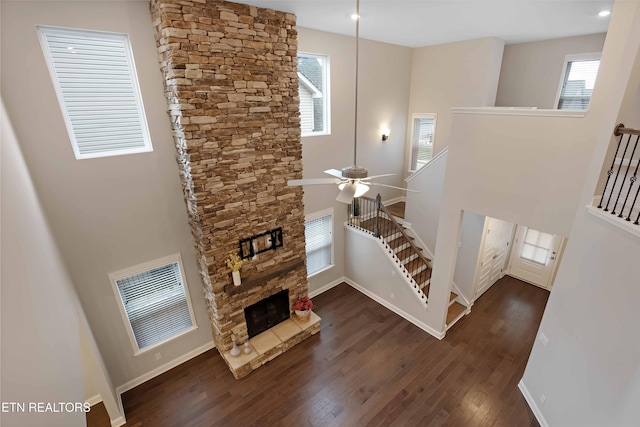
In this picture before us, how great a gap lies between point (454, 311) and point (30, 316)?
7.02 m

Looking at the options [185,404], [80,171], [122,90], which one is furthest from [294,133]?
[185,404]

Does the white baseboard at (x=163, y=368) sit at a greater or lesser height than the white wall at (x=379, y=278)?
lesser

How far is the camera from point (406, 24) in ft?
17.7

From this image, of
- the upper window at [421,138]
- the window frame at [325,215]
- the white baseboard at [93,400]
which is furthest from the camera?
the upper window at [421,138]

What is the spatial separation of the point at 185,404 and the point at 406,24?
7.59 metres

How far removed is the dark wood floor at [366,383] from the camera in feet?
15.2

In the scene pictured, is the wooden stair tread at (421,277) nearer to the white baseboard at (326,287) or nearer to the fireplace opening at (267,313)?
the white baseboard at (326,287)

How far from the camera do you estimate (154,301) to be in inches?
202

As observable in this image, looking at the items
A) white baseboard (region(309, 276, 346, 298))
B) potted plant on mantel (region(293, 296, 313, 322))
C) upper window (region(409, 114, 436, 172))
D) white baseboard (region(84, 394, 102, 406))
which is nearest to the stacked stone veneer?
potted plant on mantel (region(293, 296, 313, 322))

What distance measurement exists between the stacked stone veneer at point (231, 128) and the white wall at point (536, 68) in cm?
520

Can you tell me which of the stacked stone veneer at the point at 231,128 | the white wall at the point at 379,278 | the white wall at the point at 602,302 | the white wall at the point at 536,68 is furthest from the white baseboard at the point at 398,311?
the white wall at the point at 536,68

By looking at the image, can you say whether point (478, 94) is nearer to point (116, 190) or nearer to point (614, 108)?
point (614, 108)

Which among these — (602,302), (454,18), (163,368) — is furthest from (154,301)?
(454,18)

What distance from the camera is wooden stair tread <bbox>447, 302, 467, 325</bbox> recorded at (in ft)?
21.4
